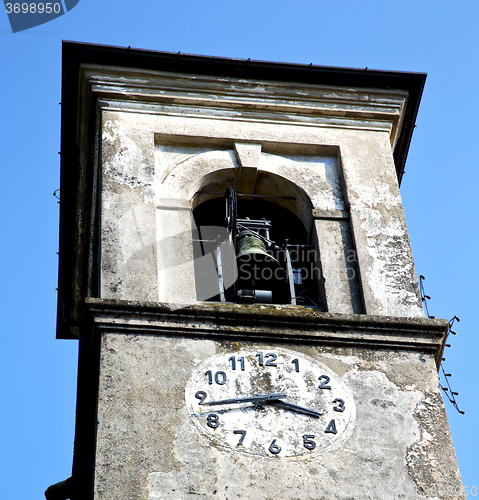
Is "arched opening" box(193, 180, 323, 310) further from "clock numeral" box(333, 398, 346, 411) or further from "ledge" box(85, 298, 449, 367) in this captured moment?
"clock numeral" box(333, 398, 346, 411)

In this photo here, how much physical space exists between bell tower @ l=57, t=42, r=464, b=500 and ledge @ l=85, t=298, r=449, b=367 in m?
0.01

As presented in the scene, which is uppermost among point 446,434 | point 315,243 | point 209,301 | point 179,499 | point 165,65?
point 165,65

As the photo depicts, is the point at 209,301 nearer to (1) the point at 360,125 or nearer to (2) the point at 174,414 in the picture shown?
(2) the point at 174,414

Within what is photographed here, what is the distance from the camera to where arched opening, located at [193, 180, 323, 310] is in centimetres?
949

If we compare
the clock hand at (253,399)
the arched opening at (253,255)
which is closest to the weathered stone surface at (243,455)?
the clock hand at (253,399)

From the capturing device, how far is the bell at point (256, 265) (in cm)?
952

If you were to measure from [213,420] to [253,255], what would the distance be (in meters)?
1.98

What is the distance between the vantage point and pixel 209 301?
9367 millimetres

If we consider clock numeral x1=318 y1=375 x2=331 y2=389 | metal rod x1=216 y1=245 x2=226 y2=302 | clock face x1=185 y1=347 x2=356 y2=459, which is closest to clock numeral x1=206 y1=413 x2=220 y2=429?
clock face x1=185 y1=347 x2=356 y2=459

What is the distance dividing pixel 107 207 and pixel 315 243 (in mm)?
1833

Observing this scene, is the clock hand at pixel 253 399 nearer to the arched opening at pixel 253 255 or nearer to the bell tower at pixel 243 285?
the bell tower at pixel 243 285

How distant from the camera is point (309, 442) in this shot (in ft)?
25.9

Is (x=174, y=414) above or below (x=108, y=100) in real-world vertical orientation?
below

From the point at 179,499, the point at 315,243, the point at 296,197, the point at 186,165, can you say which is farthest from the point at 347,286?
the point at 179,499
